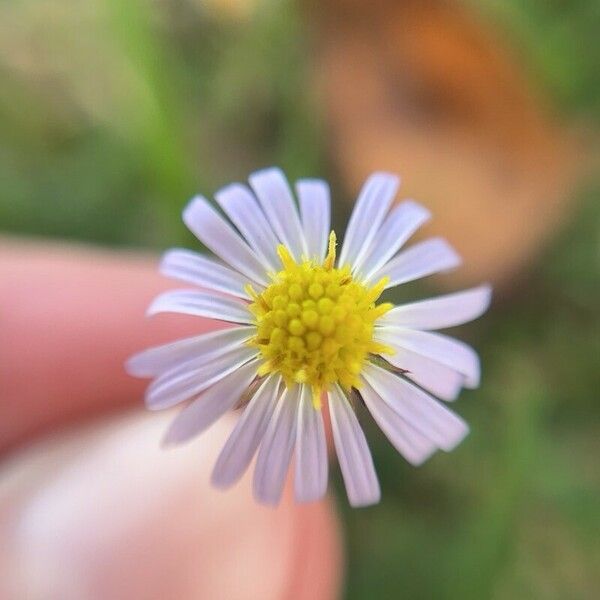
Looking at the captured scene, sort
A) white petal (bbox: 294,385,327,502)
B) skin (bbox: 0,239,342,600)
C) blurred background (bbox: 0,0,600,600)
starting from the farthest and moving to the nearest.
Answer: blurred background (bbox: 0,0,600,600)
skin (bbox: 0,239,342,600)
white petal (bbox: 294,385,327,502)

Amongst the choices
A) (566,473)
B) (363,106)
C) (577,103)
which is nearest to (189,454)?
(566,473)

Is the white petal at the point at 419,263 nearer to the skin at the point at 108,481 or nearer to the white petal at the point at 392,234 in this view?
the white petal at the point at 392,234

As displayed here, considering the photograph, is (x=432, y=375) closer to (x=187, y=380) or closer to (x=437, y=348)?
(x=437, y=348)

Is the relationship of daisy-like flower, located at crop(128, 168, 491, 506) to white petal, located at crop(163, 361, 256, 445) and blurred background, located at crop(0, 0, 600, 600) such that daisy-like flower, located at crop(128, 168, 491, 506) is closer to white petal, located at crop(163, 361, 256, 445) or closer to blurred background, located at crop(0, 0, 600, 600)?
white petal, located at crop(163, 361, 256, 445)

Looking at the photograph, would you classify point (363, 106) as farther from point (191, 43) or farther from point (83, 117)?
point (83, 117)

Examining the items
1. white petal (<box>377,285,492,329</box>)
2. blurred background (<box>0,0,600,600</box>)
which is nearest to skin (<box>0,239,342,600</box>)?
blurred background (<box>0,0,600,600</box>)

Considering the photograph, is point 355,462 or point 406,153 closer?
point 355,462

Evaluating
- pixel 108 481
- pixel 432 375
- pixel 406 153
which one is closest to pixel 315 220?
pixel 432 375
